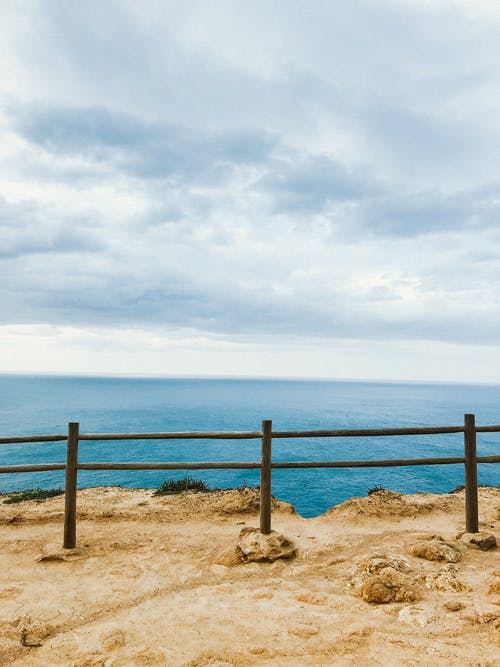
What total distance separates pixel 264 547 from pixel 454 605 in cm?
237

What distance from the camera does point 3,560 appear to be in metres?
5.47

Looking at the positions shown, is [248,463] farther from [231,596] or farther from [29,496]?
[29,496]

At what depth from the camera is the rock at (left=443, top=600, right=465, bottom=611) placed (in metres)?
3.98

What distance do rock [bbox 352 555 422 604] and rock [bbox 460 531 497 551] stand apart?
1456 mm

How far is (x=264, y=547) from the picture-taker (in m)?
5.44

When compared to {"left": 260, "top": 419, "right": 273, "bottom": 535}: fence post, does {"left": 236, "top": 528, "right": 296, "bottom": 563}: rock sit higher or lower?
lower

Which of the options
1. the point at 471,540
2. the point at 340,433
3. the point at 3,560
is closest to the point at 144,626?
the point at 3,560

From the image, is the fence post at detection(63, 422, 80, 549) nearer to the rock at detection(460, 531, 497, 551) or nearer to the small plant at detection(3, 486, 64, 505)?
the small plant at detection(3, 486, 64, 505)

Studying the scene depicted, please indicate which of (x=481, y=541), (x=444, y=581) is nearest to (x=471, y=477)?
(x=481, y=541)

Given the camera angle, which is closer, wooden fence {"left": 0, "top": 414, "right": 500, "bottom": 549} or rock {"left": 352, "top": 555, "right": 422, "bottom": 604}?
rock {"left": 352, "top": 555, "right": 422, "bottom": 604}

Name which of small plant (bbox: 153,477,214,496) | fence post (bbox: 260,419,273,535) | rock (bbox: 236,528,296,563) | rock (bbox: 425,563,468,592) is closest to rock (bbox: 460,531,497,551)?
rock (bbox: 425,563,468,592)

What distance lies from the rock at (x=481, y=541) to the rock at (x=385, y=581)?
146 centimetres

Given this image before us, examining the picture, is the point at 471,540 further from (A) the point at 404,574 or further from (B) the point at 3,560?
(B) the point at 3,560

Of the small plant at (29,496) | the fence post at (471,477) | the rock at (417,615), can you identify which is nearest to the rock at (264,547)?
the rock at (417,615)
